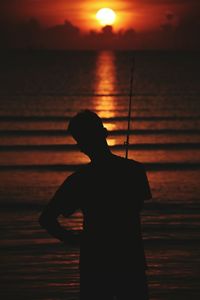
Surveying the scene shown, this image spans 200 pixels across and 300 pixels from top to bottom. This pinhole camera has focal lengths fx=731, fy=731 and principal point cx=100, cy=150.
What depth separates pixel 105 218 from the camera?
3230mm

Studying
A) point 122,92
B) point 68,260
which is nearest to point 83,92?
point 122,92

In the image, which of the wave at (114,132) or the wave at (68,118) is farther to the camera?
the wave at (68,118)

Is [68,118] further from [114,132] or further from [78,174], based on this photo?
[78,174]

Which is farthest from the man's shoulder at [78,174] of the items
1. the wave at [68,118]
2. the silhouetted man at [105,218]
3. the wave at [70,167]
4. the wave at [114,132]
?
the wave at [68,118]

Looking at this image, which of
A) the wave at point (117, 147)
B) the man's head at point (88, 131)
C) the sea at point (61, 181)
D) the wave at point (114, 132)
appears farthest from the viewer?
the wave at point (114, 132)

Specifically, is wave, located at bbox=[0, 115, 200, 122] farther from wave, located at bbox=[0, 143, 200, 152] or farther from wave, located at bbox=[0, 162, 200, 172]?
wave, located at bbox=[0, 162, 200, 172]

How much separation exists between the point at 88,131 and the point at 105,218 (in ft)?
1.28

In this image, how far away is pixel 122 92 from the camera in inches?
2194

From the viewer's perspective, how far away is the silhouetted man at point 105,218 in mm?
3227

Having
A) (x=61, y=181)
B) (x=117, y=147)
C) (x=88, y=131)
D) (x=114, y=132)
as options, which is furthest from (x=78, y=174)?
(x=114, y=132)

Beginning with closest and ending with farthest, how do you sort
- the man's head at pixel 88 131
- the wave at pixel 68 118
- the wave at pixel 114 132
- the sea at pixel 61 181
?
the man's head at pixel 88 131 < the sea at pixel 61 181 < the wave at pixel 114 132 < the wave at pixel 68 118

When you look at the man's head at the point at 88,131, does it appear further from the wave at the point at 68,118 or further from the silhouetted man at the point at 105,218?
the wave at the point at 68,118

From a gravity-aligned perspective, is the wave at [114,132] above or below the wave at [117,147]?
above

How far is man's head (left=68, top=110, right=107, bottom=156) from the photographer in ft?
10.5
